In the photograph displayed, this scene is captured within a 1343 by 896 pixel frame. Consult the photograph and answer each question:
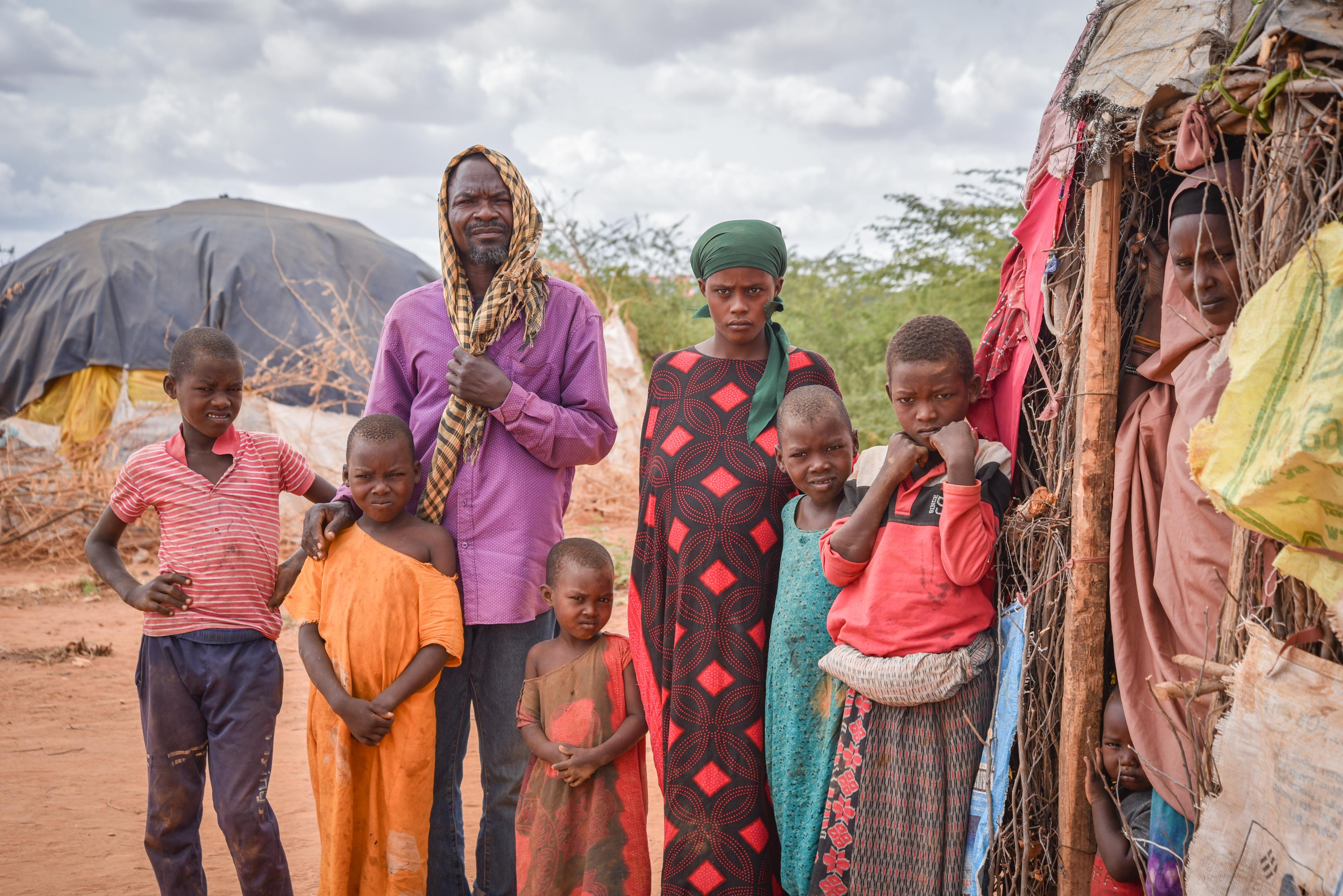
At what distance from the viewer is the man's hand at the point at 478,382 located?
2760 millimetres

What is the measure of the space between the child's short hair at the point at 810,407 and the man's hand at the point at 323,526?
1.28m

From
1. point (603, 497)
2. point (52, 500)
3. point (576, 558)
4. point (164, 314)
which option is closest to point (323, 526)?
point (576, 558)

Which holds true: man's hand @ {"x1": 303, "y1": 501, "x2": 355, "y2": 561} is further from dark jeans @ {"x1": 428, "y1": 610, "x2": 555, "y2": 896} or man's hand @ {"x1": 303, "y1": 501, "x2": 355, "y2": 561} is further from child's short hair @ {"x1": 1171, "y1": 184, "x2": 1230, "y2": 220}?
child's short hair @ {"x1": 1171, "y1": 184, "x2": 1230, "y2": 220}

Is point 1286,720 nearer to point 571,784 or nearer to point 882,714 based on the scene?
point 882,714

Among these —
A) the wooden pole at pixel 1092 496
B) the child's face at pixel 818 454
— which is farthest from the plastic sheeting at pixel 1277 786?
the child's face at pixel 818 454

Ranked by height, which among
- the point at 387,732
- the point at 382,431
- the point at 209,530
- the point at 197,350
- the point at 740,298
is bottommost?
the point at 387,732

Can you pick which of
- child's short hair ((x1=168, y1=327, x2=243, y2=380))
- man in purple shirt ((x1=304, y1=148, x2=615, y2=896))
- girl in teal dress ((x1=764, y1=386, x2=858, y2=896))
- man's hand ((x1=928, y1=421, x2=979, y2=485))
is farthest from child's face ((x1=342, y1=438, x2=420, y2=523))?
man's hand ((x1=928, y1=421, x2=979, y2=485))

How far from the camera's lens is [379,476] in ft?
8.98

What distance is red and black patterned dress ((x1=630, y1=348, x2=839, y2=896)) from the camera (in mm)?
2639

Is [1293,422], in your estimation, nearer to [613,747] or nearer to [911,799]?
[911,799]

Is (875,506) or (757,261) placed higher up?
(757,261)

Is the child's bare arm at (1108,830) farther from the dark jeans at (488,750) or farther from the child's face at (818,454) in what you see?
the dark jeans at (488,750)

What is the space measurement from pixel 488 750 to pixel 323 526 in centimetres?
83

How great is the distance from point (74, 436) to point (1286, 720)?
10.7 meters
